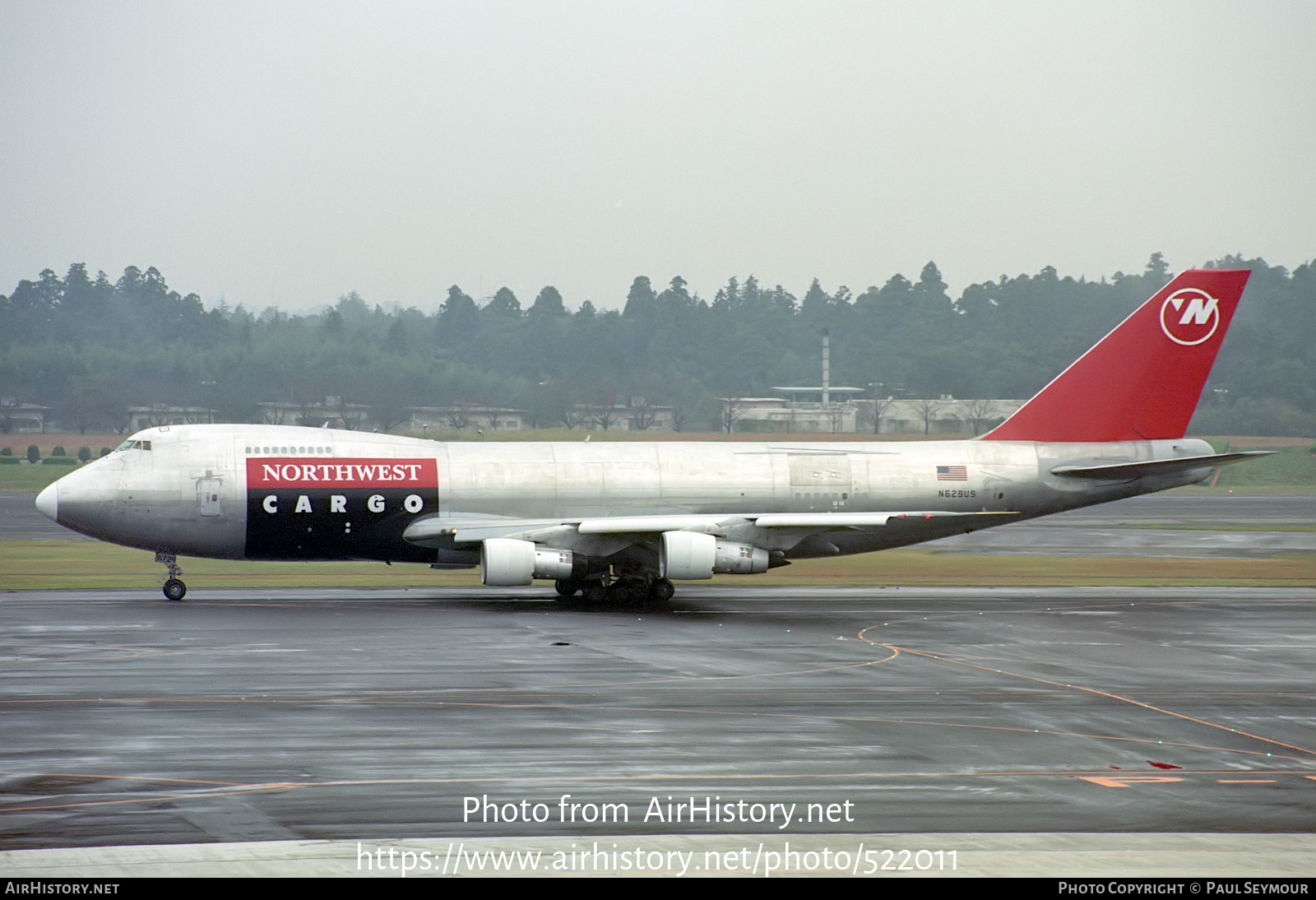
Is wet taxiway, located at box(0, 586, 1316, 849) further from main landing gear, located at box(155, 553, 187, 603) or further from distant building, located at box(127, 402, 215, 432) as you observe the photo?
distant building, located at box(127, 402, 215, 432)

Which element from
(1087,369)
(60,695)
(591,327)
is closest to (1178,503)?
(591,327)

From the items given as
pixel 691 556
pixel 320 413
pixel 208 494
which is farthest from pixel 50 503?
pixel 320 413

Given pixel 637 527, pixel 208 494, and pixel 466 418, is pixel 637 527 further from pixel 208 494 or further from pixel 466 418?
pixel 466 418

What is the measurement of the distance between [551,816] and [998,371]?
77.2 metres

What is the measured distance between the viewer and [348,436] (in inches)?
1336

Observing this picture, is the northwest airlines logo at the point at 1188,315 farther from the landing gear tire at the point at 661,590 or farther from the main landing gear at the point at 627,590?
the main landing gear at the point at 627,590

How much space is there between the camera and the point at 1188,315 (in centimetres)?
3700

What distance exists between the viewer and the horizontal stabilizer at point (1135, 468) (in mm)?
35875

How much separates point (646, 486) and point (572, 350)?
44988mm

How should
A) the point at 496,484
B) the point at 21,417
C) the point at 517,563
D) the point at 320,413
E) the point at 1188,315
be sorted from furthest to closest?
the point at 21,417
the point at 320,413
the point at 1188,315
the point at 496,484
the point at 517,563

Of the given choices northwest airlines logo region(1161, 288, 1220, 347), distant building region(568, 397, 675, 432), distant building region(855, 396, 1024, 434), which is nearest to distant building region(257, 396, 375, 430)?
distant building region(568, 397, 675, 432)

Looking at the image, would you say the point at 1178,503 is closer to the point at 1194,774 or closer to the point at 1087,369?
the point at 1087,369

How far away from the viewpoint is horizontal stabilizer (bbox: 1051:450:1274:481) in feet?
118

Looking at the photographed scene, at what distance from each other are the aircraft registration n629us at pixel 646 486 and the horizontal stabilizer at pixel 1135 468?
0.22ft
